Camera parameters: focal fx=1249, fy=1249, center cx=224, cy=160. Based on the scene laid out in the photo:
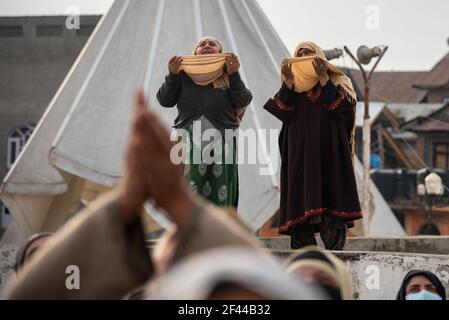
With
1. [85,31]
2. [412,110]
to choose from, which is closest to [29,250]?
[85,31]

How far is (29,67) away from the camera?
35156 mm

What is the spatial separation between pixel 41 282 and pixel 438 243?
22.9ft

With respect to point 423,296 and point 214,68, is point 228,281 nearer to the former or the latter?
point 423,296

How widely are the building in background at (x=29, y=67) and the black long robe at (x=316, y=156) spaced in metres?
28.1

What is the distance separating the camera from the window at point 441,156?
1820 inches

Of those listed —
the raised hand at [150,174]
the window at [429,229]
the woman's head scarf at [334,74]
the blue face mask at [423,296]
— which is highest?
the woman's head scarf at [334,74]

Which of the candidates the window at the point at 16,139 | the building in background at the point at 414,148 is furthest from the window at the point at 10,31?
the building in background at the point at 414,148

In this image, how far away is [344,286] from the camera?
7.89ft

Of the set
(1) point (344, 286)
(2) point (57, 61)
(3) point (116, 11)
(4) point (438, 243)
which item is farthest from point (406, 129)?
(1) point (344, 286)

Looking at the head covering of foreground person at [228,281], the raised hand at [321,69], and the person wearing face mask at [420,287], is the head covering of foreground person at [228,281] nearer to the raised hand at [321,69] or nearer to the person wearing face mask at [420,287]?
the person wearing face mask at [420,287]

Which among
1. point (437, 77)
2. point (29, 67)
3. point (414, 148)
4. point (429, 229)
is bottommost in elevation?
point (429, 229)

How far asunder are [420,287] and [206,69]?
2499 millimetres
